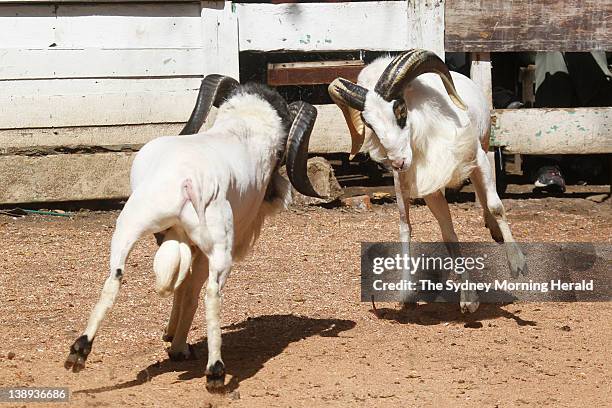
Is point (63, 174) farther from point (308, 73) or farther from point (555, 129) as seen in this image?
point (555, 129)

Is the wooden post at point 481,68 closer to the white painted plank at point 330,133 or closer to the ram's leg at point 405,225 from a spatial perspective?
the white painted plank at point 330,133

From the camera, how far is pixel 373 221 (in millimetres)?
11484

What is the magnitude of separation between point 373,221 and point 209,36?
9.33 ft

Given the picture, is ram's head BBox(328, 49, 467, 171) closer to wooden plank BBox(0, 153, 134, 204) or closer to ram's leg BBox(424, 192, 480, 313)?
ram's leg BBox(424, 192, 480, 313)

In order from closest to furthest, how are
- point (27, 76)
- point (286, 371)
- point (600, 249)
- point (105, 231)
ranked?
point (286, 371) → point (600, 249) → point (105, 231) → point (27, 76)

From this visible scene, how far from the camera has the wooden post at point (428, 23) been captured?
481 inches

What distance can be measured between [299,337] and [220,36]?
5454mm

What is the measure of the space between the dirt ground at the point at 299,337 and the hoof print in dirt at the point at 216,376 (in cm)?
8

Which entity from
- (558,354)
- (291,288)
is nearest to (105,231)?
(291,288)

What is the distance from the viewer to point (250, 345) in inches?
291

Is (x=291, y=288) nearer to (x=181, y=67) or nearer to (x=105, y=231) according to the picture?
(x=105, y=231)

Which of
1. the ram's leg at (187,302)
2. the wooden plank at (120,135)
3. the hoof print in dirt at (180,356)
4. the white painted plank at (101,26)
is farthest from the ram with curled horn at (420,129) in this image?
the white painted plank at (101,26)

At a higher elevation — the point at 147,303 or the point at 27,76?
the point at 27,76

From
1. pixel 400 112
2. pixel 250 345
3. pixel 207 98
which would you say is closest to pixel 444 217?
pixel 400 112
